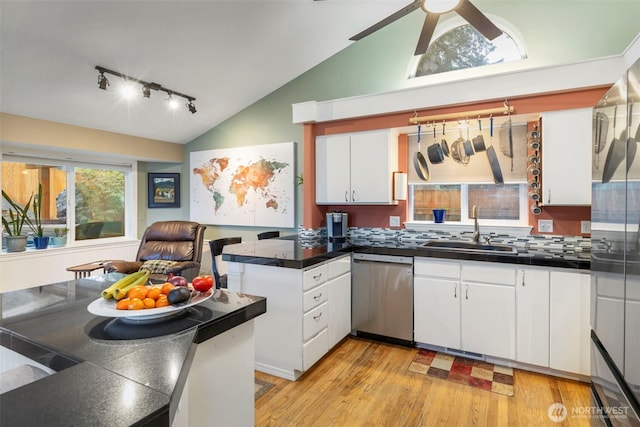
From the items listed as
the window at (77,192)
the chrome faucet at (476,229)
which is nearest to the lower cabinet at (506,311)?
the chrome faucet at (476,229)

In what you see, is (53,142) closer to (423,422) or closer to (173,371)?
(173,371)

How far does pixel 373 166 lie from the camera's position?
346 centimetres

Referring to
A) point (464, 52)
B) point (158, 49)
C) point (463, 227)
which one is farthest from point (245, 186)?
point (464, 52)

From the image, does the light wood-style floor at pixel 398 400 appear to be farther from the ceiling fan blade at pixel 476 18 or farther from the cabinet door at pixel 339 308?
the ceiling fan blade at pixel 476 18

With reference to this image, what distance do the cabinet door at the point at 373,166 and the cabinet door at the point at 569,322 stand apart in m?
1.60

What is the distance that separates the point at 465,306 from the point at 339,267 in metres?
1.09

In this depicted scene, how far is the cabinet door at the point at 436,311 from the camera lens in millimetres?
2787

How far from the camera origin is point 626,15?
9.11 feet

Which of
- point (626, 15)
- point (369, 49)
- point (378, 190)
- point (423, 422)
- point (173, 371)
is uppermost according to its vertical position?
point (369, 49)

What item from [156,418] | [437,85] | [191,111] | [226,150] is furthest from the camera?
[226,150]

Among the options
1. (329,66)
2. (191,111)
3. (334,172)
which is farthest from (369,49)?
(191,111)

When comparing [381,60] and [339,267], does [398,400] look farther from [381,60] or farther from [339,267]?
[381,60]

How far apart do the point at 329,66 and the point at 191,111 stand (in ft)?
5.92

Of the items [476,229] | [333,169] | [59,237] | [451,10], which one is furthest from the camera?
[59,237]
